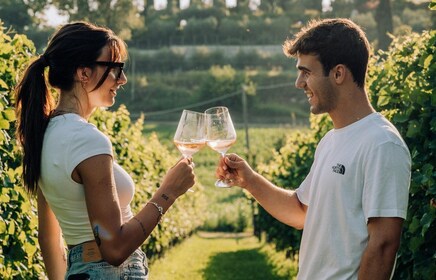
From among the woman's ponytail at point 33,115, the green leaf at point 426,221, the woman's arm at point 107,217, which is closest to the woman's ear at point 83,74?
the woman's ponytail at point 33,115

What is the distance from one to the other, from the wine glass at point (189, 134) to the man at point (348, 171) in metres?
0.60

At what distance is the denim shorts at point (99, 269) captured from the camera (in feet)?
9.98

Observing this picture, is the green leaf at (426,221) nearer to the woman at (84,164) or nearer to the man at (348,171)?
the man at (348,171)

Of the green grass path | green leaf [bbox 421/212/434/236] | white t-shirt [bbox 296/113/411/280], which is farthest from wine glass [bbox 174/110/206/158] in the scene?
the green grass path

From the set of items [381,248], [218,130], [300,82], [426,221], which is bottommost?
[426,221]

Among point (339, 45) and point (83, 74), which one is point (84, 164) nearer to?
Answer: point (83, 74)

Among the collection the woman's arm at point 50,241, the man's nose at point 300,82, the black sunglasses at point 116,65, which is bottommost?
the woman's arm at point 50,241

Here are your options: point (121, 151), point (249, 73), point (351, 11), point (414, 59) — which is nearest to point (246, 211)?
point (121, 151)

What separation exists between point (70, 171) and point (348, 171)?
1.08 metres

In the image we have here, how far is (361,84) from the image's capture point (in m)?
3.26

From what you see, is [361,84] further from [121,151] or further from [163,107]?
[163,107]

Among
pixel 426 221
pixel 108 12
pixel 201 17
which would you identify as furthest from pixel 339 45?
pixel 201 17

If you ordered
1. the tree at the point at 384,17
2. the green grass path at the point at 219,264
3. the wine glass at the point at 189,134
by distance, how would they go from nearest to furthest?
the wine glass at the point at 189,134, the green grass path at the point at 219,264, the tree at the point at 384,17

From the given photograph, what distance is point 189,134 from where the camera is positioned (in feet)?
12.4
